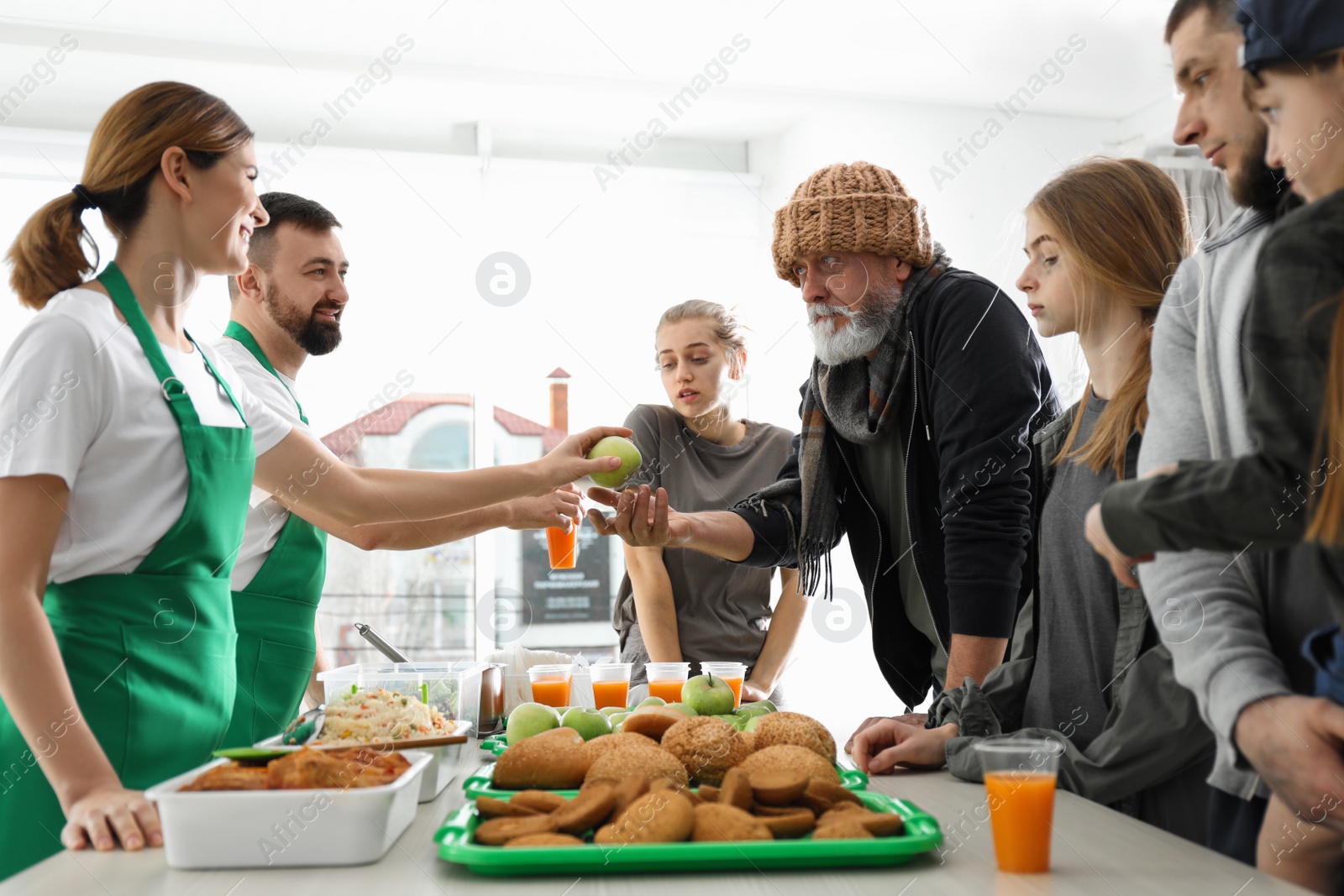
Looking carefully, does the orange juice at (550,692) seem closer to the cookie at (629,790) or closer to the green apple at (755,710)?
the green apple at (755,710)

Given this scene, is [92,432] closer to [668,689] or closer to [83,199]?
[83,199]

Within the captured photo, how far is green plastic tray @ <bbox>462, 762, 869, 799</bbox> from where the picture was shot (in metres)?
1.05

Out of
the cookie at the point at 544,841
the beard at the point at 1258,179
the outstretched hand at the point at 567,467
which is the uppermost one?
the beard at the point at 1258,179

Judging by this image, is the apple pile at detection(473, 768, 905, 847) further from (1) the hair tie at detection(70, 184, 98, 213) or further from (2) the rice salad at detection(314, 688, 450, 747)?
(1) the hair tie at detection(70, 184, 98, 213)

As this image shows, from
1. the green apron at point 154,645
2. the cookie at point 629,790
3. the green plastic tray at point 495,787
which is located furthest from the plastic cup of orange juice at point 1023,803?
the green apron at point 154,645

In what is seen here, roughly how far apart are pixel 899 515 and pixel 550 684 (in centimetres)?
79

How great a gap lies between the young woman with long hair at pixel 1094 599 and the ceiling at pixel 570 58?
2396 millimetres

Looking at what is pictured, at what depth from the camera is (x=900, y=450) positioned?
2.01m

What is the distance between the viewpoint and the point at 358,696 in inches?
47.4

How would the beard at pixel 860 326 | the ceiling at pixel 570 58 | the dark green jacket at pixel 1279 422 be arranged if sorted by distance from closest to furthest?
1. the dark green jacket at pixel 1279 422
2. the beard at pixel 860 326
3. the ceiling at pixel 570 58

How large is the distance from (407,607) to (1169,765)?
12.4ft

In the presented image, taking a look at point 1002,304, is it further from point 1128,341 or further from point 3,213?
point 3,213

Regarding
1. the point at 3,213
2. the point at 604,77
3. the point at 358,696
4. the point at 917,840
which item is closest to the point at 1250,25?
the point at 917,840

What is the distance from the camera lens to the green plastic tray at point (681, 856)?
87 cm
